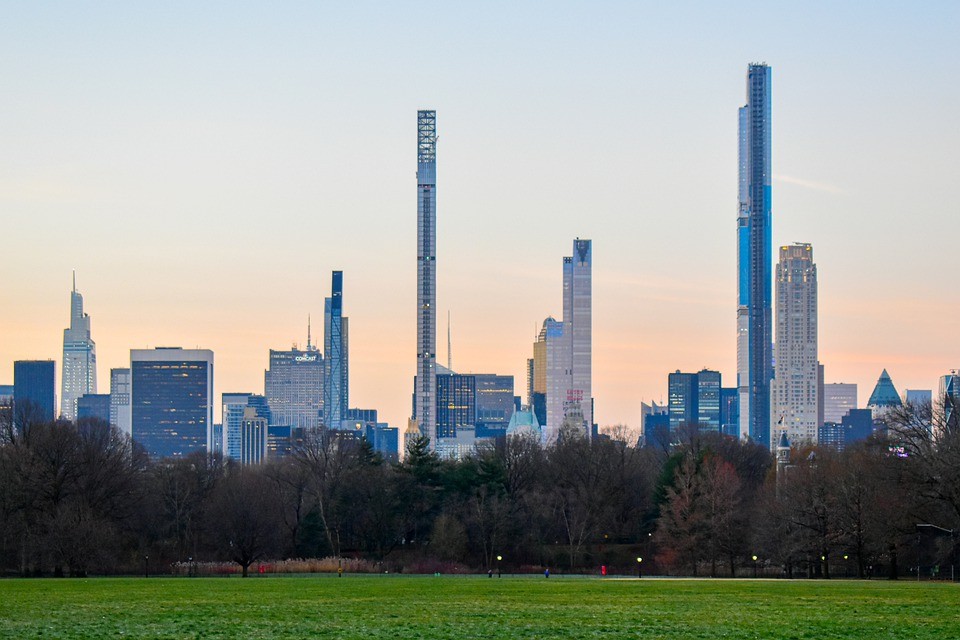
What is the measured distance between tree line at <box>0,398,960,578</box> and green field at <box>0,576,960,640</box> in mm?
29528

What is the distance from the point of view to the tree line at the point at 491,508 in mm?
82125

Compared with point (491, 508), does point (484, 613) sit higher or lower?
higher

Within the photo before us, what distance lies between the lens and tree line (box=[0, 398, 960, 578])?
82.1 m

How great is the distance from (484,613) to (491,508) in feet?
232

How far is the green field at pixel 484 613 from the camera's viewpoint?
30.7 m

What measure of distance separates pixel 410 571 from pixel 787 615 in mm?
63255

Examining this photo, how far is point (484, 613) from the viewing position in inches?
1471

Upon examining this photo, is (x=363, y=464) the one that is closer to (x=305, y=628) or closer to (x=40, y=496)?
(x=40, y=496)

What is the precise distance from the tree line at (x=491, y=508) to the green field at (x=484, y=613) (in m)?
29.5

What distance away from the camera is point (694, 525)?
3757 inches

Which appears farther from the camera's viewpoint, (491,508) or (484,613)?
(491,508)

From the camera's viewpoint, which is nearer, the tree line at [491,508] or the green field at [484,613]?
the green field at [484,613]

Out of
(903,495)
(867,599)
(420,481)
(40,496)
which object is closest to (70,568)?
(40,496)

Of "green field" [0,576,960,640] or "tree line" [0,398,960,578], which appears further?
"tree line" [0,398,960,578]
